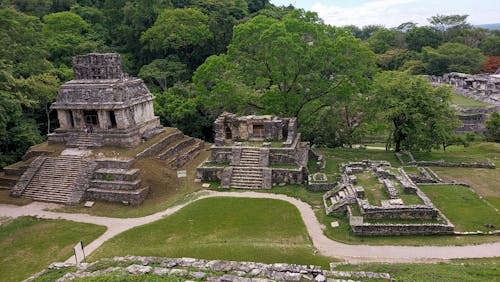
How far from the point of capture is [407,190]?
61.5 ft

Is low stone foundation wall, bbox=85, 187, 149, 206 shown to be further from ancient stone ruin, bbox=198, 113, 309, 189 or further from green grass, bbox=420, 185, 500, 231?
green grass, bbox=420, 185, 500, 231

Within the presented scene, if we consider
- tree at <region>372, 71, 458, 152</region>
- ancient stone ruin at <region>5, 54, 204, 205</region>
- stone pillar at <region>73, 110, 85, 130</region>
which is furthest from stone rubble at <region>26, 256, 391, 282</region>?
tree at <region>372, 71, 458, 152</region>

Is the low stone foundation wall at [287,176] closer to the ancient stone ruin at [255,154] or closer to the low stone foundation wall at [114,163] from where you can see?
the ancient stone ruin at [255,154]

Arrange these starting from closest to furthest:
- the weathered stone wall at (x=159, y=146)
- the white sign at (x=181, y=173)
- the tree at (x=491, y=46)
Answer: the weathered stone wall at (x=159, y=146)
the white sign at (x=181, y=173)
the tree at (x=491, y=46)

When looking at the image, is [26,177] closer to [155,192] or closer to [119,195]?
[119,195]

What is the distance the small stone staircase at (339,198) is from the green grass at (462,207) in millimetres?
4477

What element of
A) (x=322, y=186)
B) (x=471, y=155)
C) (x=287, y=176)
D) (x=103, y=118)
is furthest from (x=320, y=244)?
(x=471, y=155)

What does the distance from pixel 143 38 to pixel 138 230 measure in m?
33.8

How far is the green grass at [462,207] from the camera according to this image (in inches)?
658

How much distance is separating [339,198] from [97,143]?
56.6ft

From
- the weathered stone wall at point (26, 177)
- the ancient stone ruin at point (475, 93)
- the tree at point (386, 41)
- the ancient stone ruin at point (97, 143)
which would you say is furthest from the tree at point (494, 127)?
the tree at point (386, 41)

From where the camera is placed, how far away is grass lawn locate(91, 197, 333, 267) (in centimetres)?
Result: 1509

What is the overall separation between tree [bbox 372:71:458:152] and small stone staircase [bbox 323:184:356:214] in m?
9.33

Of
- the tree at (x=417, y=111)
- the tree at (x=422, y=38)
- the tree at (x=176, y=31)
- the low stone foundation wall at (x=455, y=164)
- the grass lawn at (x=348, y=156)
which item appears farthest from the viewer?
the tree at (x=422, y=38)
